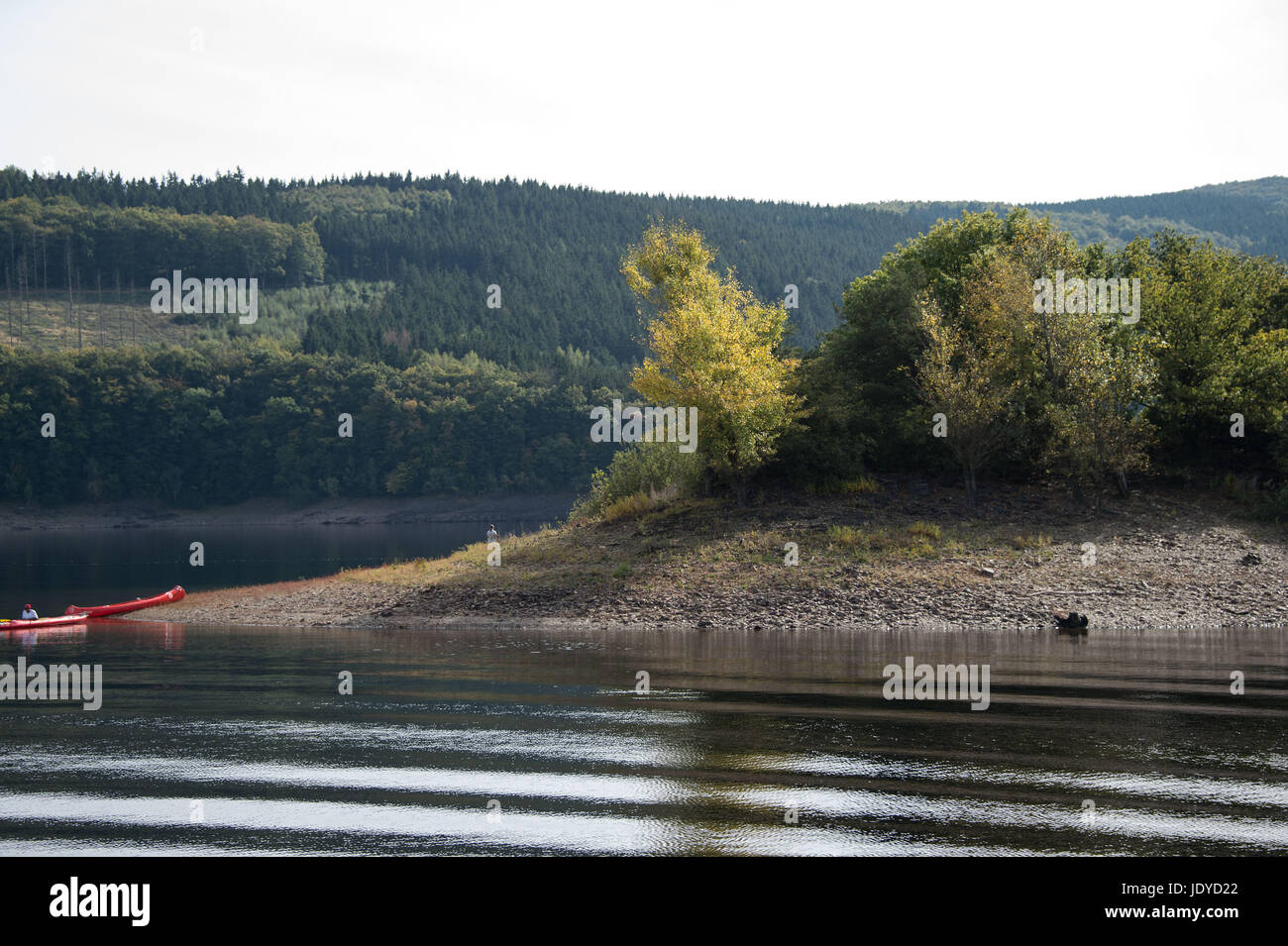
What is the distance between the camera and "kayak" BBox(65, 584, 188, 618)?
4481 cm

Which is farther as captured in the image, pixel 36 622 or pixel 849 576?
pixel 36 622

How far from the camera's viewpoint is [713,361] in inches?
1831

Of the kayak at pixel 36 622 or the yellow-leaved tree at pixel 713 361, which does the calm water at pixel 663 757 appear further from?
the yellow-leaved tree at pixel 713 361

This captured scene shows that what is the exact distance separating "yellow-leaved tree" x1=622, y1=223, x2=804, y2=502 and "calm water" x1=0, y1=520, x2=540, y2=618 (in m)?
26.5

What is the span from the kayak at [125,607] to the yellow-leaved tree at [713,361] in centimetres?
2189

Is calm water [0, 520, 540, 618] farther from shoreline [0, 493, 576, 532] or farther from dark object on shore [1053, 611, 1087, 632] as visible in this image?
Answer: dark object on shore [1053, 611, 1087, 632]

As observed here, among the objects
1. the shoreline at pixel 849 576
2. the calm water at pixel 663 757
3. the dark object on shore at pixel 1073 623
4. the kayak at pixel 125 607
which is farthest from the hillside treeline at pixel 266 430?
the calm water at pixel 663 757

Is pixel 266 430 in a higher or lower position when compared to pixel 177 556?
higher

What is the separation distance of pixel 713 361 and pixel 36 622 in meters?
27.7

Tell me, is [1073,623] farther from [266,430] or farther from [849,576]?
[266,430]

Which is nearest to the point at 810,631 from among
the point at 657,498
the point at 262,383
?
the point at 657,498

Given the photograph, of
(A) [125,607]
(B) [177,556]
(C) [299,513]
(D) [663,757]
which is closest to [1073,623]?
(D) [663,757]

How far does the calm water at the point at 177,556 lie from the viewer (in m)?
57.0
